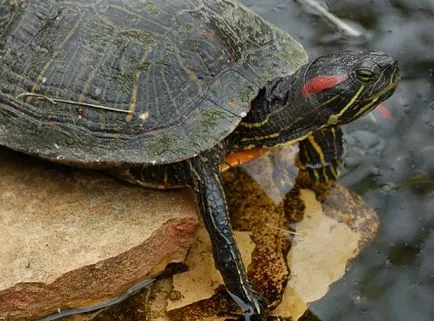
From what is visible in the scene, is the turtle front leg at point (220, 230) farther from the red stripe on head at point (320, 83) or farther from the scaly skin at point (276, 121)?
the red stripe on head at point (320, 83)

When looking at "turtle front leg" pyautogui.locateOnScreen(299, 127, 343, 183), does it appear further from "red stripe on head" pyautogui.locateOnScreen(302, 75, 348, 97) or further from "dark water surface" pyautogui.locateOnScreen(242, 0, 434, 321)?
"red stripe on head" pyautogui.locateOnScreen(302, 75, 348, 97)

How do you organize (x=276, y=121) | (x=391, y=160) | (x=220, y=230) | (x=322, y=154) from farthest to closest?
(x=391, y=160), (x=322, y=154), (x=276, y=121), (x=220, y=230)

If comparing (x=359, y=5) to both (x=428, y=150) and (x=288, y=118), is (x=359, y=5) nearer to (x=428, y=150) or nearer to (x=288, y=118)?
(x=428, y=150)

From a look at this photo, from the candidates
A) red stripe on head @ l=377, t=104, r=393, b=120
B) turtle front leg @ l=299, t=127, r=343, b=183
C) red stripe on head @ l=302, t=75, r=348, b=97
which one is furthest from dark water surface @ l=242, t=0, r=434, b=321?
red stripe on head @ l=302, t=75, r=348, b=97

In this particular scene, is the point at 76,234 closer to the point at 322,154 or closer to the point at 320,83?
the point at 320,83

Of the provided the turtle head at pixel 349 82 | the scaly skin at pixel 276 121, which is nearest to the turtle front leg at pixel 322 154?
the scaly skin at pixel 276 121

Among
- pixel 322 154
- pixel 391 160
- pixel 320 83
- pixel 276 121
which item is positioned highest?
pixel 320 83

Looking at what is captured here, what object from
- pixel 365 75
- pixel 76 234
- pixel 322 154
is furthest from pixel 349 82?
pixel 76 234
